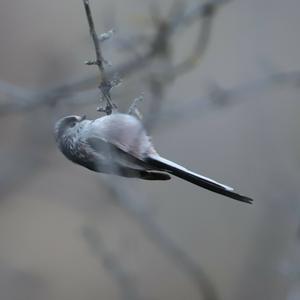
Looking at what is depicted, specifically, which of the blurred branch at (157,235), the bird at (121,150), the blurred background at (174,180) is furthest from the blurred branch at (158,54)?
the blurred background at (174,180)

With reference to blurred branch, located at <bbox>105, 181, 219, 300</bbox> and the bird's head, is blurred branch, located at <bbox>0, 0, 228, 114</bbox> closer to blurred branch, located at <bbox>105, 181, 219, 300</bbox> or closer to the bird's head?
the bird's head

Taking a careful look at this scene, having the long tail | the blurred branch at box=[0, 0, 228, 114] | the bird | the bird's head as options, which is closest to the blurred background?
the blurred branch at box=[0, 0, 228, 114]

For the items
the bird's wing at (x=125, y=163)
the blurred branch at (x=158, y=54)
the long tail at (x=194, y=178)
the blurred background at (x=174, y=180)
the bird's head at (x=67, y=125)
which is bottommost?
the long tail at (x=194, y=178)

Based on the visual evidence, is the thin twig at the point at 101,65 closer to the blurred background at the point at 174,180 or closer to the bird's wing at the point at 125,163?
the bird's wing at the point at 125,163

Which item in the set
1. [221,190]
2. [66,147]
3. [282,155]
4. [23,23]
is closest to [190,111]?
[66,147]

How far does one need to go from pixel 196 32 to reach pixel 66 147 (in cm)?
346

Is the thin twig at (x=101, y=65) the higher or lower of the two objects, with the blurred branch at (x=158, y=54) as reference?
lower

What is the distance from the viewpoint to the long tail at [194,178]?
10.0ft

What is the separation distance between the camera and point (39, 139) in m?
4.70

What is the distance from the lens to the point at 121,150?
338cm

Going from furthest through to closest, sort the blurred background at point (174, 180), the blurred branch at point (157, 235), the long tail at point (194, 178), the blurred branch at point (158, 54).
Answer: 1. the blurred background at point (174, 180)
2. the blurred branch at point (157, 235)
3. the blurred branch at point (158, 54)
4. the long tail at point (194, 178)

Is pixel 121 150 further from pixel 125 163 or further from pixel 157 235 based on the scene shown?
pixel 157 235

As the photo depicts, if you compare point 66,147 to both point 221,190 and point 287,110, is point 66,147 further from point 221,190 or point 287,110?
point 287,110

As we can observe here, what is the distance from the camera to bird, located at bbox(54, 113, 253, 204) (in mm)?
3283
